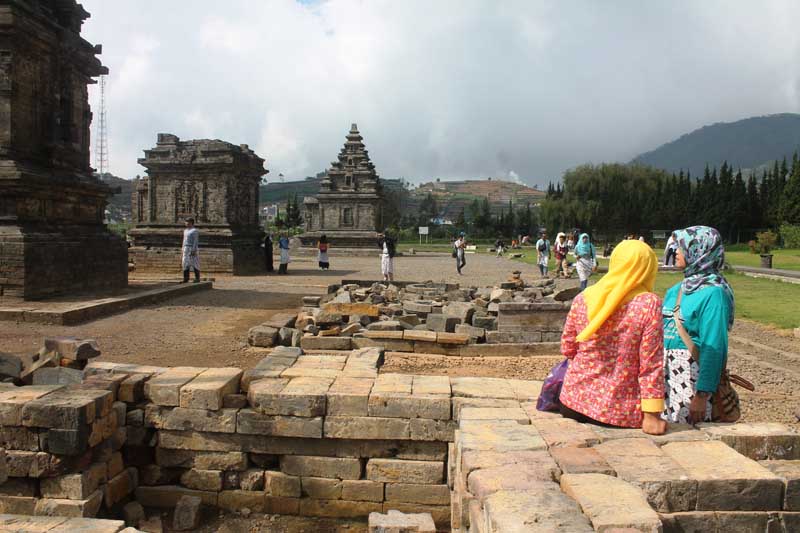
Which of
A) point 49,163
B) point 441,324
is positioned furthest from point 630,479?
point 49,163

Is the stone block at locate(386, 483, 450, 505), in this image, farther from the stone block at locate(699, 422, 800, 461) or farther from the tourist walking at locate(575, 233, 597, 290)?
the tourist walking at locate(575, 233, 597, 290)

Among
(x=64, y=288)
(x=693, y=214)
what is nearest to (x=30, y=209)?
(x=64, y=288)

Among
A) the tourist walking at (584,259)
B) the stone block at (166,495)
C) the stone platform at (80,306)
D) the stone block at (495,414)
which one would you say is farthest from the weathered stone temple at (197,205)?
the stone block at (495,414)

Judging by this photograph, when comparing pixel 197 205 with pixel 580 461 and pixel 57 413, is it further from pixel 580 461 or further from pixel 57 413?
pixel 580 461

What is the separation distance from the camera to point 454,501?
4168mm

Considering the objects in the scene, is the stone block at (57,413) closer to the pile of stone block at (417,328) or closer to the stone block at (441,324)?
the pile of stone block at (417,328)

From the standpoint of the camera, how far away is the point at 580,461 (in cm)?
322

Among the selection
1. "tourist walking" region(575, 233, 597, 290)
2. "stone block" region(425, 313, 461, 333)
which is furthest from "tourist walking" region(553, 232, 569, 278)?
"stone block" region(425, 313, 461, 333)

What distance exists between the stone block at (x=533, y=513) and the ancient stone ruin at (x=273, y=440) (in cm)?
52

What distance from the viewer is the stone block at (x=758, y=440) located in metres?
3.56

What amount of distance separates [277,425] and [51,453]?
5.61ft

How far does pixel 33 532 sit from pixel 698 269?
4404mm

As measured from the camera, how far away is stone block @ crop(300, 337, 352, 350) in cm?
833

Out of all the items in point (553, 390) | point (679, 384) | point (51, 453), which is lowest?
point (51, 453)
